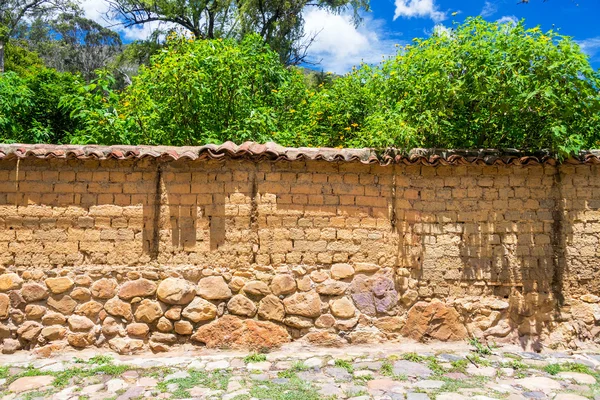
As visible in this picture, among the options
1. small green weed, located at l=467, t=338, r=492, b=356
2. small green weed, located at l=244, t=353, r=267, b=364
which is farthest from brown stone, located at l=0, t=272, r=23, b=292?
small green weed, located at l=467, t=338, r=492, b=356

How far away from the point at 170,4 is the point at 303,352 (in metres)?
15.3

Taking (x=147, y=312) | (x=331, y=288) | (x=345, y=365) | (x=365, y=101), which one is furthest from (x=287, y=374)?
(x=365, y=101)

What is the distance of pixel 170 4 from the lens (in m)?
17.0

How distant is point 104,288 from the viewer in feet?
17.7

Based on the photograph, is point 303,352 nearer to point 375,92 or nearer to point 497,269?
point 497,269

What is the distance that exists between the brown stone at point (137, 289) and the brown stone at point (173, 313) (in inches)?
11.2

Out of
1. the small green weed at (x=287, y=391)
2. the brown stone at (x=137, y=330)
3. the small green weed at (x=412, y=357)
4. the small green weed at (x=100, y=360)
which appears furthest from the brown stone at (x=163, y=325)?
the small green weed at (x=412, y=357)

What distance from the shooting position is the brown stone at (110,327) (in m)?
5.38

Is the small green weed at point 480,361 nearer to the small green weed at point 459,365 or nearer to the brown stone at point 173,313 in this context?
the small green weed at point 459,365

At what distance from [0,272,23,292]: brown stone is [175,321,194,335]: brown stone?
1.85 metres

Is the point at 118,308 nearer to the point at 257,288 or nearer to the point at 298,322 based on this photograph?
the point at 257,288

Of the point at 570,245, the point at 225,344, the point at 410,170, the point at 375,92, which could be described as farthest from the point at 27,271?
the point at 570,245

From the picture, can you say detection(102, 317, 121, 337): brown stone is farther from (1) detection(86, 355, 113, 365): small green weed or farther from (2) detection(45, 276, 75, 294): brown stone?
(2) detection(45, 276, 75, 294): brown stone

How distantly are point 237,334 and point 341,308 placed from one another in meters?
1.25
